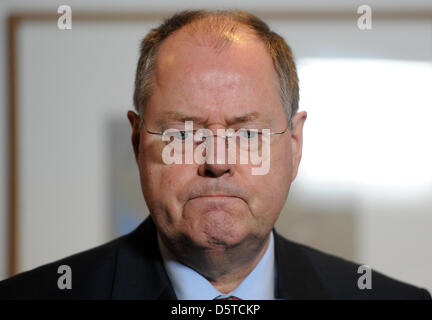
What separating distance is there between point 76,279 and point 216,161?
45 cm

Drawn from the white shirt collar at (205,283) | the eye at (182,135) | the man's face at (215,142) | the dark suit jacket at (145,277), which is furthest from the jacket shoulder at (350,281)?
the eye at (182,135)

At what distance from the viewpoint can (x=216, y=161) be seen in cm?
101

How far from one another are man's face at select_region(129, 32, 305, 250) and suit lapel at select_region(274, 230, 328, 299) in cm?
16

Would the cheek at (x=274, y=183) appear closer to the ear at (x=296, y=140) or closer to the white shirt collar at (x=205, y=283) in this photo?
the ear at (x=296, y=140)

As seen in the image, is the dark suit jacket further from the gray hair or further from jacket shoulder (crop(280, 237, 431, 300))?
the gray hair

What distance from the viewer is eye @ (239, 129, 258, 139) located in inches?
41.3

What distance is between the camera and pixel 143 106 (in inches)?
44.5

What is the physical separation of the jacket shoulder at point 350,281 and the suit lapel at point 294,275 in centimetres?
2

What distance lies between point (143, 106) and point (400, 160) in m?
0.90

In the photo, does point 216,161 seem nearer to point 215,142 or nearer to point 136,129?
point 215,142

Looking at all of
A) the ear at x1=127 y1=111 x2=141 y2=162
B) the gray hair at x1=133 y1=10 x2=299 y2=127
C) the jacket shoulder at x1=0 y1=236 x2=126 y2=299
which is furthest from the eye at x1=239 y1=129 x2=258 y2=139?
the jacket shoulder at x1=0 y1=236 x2=126 y2=299
